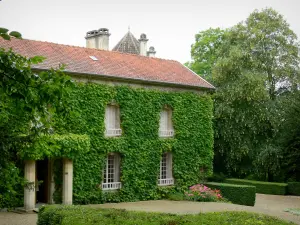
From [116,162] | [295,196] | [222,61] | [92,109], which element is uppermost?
[222,61]

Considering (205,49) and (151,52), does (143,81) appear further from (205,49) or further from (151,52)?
(205,49)

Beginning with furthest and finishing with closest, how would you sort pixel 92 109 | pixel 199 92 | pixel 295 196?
pixel 295 196
pixel 199 92
pixel 92 109

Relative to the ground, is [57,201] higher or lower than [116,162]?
lower

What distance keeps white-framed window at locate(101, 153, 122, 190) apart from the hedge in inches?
240

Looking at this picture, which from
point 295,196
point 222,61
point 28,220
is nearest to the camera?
point 28,220

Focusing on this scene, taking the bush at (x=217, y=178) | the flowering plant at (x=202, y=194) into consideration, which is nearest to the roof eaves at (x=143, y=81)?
the flowering plant at (x=202, y=194)

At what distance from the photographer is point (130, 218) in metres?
12.6

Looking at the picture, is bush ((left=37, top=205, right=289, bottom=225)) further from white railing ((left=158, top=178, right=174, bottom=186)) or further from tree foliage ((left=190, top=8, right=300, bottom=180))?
tree foliage ((left=190, top=8, right=300, bottom=180))

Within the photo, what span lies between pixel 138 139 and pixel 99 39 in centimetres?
824

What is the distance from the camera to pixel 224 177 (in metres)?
35.0

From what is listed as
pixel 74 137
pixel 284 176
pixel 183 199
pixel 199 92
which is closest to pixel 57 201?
→ pixel 74 137

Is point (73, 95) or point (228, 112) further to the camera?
point (228, 112)

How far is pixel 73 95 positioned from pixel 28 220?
7.05m

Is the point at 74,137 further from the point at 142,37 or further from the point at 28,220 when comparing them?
the point at 142,37
